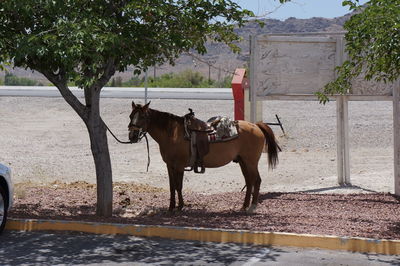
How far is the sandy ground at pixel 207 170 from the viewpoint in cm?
1883

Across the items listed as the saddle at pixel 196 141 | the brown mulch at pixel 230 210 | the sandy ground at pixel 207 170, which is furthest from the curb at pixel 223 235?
the sandy ground at pixel 207 170

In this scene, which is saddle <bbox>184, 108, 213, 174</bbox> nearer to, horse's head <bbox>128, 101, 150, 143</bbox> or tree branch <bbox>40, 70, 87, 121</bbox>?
horse's head <bbox>128, 101, 150, 143</bbox>

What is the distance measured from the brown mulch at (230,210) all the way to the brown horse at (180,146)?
1.70 feet

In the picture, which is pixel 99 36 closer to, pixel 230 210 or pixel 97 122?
pixel 97 122

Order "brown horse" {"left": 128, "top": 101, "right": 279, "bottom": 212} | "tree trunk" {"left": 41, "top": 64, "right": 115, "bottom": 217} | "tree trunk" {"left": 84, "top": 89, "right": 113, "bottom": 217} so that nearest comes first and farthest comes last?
"tree trunk" {"left": 41, "top": 64, "right": 115, "bottom": 217}
"tree trunk" {"left": 84, "top": 89, "right": 113, "bottom": 217}
"brown horse" {"left": 128, "top": 101, "right": 279, "bottom": 212}

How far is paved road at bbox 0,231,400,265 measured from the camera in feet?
32.7

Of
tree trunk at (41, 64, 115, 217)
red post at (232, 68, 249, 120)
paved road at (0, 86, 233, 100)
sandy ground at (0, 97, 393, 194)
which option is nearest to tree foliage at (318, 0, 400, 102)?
tree trunk at (41, 64, 115, 217)

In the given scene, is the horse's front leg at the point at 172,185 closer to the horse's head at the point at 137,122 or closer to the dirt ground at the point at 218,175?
the dirt ground at the point at 218,175

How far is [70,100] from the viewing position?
12703mm

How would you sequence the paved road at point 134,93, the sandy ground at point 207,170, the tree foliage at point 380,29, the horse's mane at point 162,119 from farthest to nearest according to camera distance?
1. the paved road at point 134,93
2. the sandy ground at point 207,170
3. the horse's mane at point 162,119
4. the tree foliage at point 380,29

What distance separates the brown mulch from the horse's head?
128cm

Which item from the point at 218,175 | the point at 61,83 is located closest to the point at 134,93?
the point at 218,175

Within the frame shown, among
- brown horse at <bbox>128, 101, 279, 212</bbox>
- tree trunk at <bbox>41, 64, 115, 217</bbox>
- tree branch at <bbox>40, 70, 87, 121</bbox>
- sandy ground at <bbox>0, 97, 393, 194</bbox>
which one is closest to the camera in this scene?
tree branch at <bbox>40, 70, 87, 121</bbox>

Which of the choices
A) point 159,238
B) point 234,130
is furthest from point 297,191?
point 159,238
